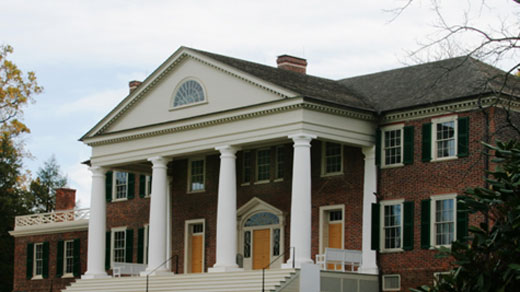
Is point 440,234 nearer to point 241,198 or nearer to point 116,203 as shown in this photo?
point 241,198

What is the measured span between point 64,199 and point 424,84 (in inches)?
996

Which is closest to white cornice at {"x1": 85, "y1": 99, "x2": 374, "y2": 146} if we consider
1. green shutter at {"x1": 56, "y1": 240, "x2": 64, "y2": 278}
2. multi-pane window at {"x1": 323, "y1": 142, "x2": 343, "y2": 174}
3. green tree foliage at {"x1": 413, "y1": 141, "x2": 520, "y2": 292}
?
multi-pane window at {"x1": 323, "y1": 142, "x2": 343, "y2": 174}

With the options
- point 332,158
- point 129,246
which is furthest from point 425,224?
point 129,246

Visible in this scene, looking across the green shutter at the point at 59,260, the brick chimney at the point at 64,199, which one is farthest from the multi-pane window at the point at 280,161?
the brick chimney at the point at 64,199

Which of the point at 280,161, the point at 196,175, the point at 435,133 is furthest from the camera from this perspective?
the point at 196,175

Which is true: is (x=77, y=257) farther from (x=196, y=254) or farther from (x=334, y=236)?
(x=334, y=236)

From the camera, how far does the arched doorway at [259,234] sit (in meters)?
39.7

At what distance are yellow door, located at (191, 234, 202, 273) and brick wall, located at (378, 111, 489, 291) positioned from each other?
386 inches

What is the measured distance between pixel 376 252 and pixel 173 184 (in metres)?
11.7

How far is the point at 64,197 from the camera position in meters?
55.7

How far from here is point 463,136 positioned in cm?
3375

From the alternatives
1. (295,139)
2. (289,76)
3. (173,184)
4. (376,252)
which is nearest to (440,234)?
(376,252)

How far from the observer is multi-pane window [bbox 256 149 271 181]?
40.4m

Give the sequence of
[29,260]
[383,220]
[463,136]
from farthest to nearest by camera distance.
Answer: [29,260]
[383,220]
[463,136]
